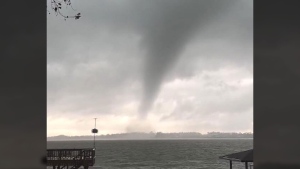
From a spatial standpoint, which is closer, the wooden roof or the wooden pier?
the wooden roof

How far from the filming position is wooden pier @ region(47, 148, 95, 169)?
25.0m

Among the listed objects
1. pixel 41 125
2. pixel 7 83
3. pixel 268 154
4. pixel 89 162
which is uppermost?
pixel 7 83

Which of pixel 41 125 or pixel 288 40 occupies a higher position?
pixel 288 40

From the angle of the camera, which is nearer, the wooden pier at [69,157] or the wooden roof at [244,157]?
the wooden roof at [244,157]

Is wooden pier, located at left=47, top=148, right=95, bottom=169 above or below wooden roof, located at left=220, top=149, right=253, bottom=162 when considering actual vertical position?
below

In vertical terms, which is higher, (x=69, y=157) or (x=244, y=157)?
(x=244, y=157)

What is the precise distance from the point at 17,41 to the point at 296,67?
1611 mm

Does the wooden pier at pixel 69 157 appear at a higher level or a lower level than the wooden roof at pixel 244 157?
lower

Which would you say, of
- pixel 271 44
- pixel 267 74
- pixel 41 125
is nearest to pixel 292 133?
pixel 267 74

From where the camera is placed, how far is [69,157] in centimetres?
2570

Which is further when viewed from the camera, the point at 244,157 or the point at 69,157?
the point at 69,157

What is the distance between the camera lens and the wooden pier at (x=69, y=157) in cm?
2498

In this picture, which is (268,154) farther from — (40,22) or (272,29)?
(40,22)

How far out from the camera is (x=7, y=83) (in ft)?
7.61
